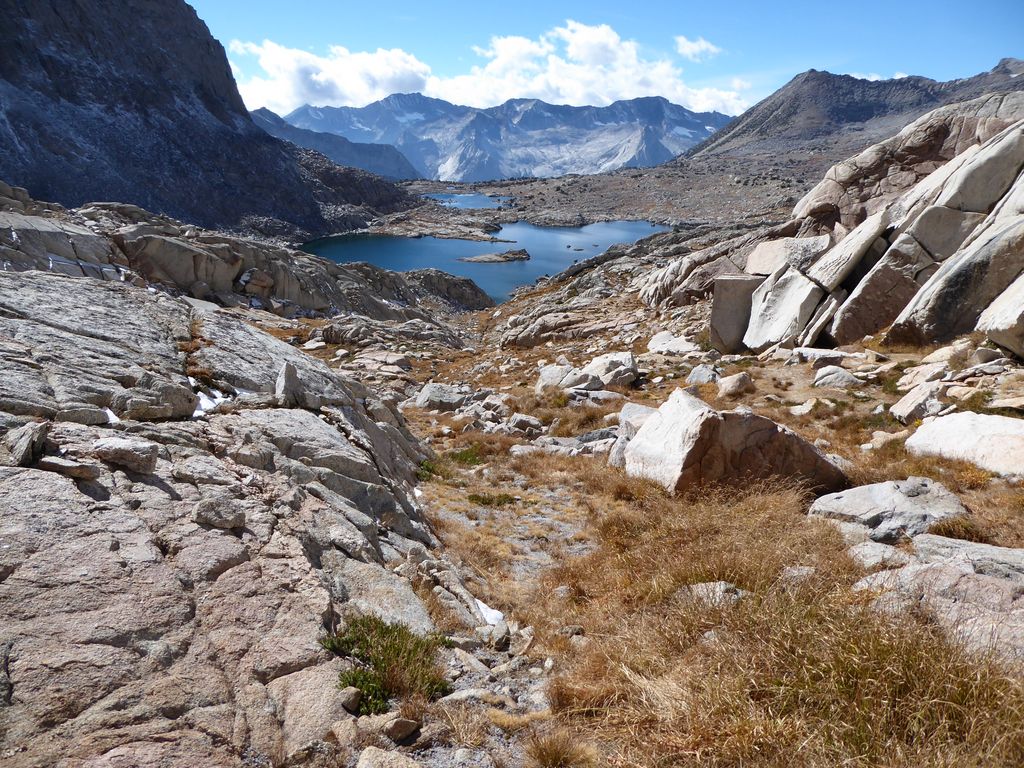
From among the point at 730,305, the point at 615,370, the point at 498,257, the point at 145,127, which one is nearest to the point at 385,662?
the point at 615,370

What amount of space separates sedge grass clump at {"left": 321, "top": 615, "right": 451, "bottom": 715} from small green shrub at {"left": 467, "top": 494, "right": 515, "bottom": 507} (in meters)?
6.79

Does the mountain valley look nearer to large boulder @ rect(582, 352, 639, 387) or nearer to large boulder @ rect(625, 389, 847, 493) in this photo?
large boulder @ rect(625, 389, 847, 493)

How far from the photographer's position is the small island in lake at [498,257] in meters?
120

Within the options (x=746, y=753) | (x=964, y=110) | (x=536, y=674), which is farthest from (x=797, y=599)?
(x=964, y=110)

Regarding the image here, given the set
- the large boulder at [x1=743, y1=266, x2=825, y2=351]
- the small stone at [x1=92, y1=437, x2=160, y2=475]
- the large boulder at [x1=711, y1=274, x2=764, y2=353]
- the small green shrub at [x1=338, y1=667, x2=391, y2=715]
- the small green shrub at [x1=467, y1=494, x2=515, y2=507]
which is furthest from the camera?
the large boulder at [x1=711, y1=274, x2=764, y2=353]

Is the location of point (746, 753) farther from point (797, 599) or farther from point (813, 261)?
point (813, 261)

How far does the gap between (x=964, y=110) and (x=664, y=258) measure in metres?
36.3

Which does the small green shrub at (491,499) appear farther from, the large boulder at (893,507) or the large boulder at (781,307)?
the large boulder at (781,307)

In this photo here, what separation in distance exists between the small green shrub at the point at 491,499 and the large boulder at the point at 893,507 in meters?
6.20

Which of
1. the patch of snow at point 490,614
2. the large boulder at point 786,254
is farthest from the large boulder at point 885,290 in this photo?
the patch of snow at point 490,614

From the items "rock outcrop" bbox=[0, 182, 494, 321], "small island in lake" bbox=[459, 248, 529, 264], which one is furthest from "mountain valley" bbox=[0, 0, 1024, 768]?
"small island in lake" bbox=[459, 248, 529, 264]

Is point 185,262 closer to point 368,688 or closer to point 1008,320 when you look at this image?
point 368,688

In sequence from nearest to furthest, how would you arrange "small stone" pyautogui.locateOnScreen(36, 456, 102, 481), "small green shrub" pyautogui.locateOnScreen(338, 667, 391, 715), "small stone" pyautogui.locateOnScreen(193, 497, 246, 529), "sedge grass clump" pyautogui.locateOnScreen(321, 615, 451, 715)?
"small green shrub" pyautogui.locateOnScreen(338, 667, 391, 715) < "sedge grass clump" pyautogui.locateOnScreen(321, 615, 451, 715) < "small stone" pyautogui.locateOnScreen(36, 456, 102, 481) < "small stone" pyautogui.locateOnScreen(193, 497, 246, 529)

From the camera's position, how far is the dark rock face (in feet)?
386
